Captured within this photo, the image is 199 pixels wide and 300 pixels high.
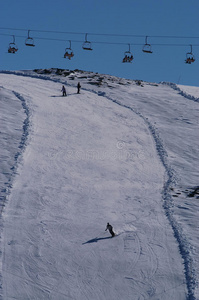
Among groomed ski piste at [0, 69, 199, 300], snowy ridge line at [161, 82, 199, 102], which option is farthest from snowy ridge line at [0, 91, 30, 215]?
snowy ridge line at [161, 82, 199, 102]

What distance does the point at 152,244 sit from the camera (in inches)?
722

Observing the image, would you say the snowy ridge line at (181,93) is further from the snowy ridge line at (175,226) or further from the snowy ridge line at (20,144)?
the snowy ridge line at (20,144)

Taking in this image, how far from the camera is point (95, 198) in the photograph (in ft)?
73.0

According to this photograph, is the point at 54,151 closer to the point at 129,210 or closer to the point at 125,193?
the point at 125,193

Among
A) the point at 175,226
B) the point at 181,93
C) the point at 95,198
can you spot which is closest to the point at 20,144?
the point at 95,198

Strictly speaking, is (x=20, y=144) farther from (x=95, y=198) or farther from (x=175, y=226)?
(x=175, y=226)

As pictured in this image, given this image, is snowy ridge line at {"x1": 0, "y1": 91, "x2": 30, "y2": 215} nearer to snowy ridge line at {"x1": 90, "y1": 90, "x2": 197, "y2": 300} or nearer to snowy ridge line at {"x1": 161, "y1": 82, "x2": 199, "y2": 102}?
snowy ridge line at {"x1": 90, "y1": 90, "x2": 197, "y2": 300}

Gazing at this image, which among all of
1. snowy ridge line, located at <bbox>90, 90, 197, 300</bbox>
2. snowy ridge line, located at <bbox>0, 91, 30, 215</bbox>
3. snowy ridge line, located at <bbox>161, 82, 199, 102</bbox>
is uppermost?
snowy ridge line, located at <bbox>161, 82, 199, 102</bbox>

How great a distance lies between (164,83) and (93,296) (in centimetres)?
4336

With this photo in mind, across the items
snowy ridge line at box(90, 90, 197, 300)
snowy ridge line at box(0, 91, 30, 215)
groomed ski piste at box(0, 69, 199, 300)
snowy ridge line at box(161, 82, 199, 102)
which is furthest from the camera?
snowy ridge line at box(161, 82, 199, 102)

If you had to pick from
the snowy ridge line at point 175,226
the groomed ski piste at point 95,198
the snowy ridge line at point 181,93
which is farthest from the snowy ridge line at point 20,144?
the snowy ridge line at point 181,93

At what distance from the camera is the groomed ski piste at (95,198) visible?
16.0 m

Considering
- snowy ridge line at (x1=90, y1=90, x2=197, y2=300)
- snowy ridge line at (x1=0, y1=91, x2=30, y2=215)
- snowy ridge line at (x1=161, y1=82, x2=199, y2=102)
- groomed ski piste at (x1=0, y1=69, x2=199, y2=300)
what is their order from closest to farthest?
groomed ski piste at (x1=0, y1=69, x2=199, y2=300) < snowy ridge line at (x1=90, y1=90, x2=197, y2=300) < snowy ridge line at (x1=0, y1=91, x2=30, y2=215) < snowy ridge line at (x1=161, y1=82, x2=199, y2=102)

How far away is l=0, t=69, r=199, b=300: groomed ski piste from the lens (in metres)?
16.0
